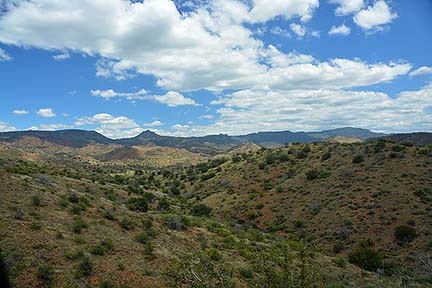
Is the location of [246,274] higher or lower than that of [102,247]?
lower

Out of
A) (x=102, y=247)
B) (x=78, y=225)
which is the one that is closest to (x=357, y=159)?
(x=78, y=225)

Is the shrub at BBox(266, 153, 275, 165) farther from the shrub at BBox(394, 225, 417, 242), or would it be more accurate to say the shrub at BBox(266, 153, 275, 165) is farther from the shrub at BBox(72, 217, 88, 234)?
the shrub at BBox(72, 217, 88, 234)

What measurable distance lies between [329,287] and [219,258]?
6761 millimetres

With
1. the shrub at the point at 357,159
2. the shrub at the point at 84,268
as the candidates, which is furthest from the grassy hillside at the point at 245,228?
the shrub at the point at 357,159


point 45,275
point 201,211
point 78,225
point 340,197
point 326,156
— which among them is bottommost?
point 201,211

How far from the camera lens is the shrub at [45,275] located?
12.2 m

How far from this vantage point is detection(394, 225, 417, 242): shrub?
28.8m

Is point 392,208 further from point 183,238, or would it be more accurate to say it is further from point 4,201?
point 4,201

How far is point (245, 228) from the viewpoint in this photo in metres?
35.1

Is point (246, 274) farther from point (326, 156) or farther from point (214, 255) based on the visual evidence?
point (326, 156)

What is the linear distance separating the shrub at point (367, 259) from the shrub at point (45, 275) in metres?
22.5

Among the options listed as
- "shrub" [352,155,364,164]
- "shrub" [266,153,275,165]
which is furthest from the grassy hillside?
"shrub" [266,153,275,165]

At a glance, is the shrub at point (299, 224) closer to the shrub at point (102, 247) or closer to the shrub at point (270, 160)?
the shrub at point (102, 247)

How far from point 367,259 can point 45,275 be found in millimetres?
23740
